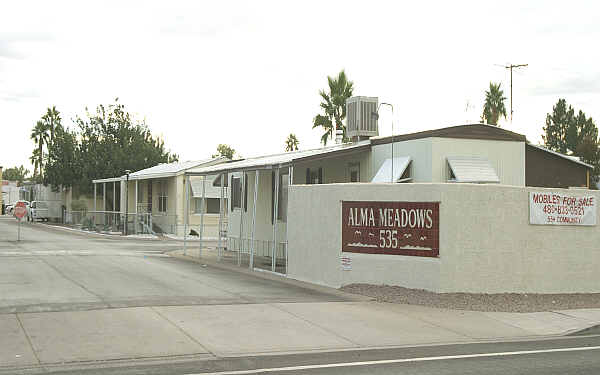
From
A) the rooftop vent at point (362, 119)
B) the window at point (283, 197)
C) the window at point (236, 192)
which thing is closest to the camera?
the rooftop vent at point (362, 119)

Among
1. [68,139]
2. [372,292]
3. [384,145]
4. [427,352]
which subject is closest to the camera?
[427,352]

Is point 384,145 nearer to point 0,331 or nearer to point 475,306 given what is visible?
point 475,306

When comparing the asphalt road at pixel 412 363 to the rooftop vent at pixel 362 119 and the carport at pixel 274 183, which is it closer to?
the carport at pixel 274 183

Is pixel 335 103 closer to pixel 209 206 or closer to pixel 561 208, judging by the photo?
pixel 209 206

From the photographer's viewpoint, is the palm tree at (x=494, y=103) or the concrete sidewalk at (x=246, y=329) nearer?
the concrete sidewalk at (x=246, y=329)

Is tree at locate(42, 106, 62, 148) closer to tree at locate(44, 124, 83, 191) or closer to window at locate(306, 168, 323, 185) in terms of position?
tree at locate(44, 124, 83, 191)

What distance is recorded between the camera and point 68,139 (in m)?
56.0

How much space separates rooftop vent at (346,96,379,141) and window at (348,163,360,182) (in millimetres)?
1364

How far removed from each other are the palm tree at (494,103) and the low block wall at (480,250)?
1256 inches

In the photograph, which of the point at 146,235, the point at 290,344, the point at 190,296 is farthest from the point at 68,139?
the point at 290,344

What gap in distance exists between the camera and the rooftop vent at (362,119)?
72.3 ft

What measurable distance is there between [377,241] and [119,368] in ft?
27.0

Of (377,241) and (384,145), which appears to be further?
(384,145)

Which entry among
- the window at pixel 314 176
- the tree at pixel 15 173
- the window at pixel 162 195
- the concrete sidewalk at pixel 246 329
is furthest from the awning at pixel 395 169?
the tree at pixel 15 173
